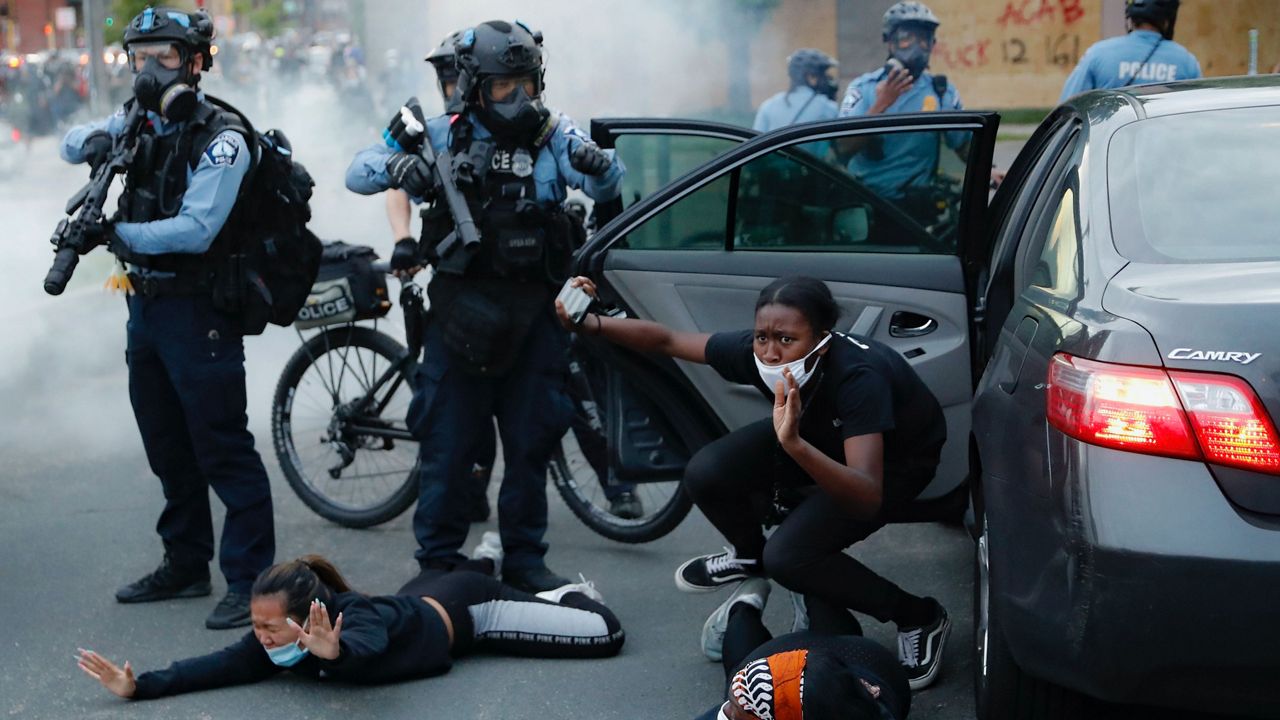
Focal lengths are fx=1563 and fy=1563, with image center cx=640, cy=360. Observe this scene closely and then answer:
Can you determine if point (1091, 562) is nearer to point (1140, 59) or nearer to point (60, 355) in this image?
point (1140, 59)

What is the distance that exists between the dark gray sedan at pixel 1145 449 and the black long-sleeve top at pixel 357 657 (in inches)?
62.4

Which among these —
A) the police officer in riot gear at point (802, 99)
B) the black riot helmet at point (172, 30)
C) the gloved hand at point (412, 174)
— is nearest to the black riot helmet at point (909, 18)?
the police officer in riot gear at point (802, 99)

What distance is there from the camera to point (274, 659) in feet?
13.5

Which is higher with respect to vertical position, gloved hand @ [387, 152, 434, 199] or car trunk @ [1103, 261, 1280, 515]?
gloved hand @ [387, 152, 434, 199]

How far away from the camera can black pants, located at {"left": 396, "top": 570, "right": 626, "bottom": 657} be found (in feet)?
14.5

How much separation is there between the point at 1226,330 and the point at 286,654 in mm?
2510

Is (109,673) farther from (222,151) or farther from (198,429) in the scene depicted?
(222,151)

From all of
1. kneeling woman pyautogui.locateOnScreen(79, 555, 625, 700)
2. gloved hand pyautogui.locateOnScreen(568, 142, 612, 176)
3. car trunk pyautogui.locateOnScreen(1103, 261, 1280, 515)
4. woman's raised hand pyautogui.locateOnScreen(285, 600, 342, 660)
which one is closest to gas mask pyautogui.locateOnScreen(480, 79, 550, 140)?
gloved hand pyautogui.locateOnScreen(568, 142, 612, 176)

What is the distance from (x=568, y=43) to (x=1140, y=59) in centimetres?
1261

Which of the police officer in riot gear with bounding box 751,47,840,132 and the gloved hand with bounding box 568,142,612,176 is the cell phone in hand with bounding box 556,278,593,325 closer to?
the gloved hand with bounding box 568,142,612,176

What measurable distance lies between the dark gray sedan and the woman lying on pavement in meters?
0.25

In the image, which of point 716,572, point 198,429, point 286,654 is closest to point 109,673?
point 286,654

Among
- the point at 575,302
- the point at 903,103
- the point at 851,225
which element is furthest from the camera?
the point at 903,103

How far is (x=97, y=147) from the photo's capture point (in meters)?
4.90
